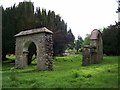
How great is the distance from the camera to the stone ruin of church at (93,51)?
28712 millimetres

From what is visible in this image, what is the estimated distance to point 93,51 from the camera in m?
29.8

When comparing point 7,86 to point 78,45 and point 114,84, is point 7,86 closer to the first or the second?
point 114,84

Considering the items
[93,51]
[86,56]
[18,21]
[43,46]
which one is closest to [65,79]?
[43,46]

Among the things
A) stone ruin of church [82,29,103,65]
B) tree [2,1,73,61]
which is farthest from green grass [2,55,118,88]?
tree [2,1,73,61]

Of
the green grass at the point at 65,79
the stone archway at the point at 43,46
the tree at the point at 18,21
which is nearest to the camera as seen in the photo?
the green grass at the point at 65,79

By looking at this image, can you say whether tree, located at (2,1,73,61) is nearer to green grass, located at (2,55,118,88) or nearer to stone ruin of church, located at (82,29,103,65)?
stone ruin of church, located at (82,29,103,65)

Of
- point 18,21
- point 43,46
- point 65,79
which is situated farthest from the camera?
point 18,21

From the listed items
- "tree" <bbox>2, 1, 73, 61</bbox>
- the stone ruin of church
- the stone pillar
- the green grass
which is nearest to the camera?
the green grass

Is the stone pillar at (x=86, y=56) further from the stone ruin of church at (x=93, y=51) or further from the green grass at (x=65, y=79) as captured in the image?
the green grass at (x=65, y=79)

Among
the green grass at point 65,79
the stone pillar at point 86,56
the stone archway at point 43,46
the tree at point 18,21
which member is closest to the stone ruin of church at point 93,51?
the stone pillar at point 86,56

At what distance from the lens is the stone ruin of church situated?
28.7 m

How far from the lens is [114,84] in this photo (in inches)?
460

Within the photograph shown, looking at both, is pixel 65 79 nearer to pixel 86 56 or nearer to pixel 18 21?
pixel 86 56

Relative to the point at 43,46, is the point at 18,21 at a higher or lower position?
higher
